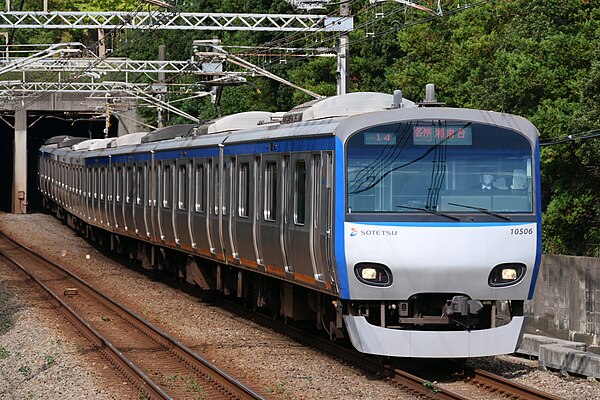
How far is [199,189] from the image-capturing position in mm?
19141

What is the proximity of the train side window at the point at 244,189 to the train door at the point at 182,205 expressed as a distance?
3528mm

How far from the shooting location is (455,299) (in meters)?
11.7

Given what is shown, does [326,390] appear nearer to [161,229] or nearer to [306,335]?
[306,335]

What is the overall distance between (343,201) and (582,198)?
1336 centimetres

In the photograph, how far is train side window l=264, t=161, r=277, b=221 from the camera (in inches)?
579

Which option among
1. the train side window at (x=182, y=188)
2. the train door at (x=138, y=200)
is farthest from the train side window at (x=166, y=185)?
the train door at (x=138, y=200)

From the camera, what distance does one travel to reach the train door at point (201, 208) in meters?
18.5

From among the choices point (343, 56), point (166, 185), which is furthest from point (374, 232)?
point (166, 185)

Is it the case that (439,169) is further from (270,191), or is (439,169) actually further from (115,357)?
(115,357)

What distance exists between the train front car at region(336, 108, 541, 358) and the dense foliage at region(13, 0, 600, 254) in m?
6.78

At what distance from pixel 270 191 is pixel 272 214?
297mm

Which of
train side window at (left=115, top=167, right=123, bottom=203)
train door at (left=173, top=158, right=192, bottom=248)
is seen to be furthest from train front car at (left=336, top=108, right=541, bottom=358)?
train side window at (left=115, top=167, right=123, bottom=203)

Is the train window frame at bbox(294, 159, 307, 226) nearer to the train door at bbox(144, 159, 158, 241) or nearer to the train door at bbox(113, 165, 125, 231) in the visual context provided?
the train door at bbox(144, 159, 158, 241)

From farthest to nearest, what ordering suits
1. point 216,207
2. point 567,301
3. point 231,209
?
point 216,207 → point 231,209 → point 567,301
